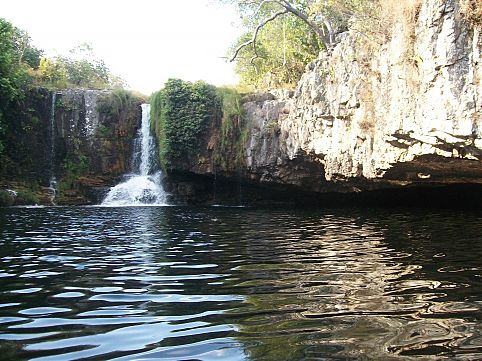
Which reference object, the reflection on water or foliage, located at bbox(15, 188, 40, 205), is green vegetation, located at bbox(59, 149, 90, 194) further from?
the reflection on water

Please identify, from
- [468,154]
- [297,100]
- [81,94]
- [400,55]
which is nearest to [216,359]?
[468,154]

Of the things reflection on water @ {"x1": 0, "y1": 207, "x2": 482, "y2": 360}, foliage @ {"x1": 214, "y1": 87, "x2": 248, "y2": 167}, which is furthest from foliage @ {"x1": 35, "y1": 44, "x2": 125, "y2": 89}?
reflection on water @ {"x1": 0, "y1": 207, "x2": 482, "y2": 360}

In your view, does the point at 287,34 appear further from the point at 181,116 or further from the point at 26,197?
the point at 26,197

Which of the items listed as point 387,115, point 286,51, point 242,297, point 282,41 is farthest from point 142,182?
point 242,297

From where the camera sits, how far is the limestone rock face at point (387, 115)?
976 centimetres

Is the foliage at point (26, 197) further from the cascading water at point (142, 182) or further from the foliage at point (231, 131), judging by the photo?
the foliage at point (231, 131)

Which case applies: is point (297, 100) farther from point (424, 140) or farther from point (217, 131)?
point (424, 140)

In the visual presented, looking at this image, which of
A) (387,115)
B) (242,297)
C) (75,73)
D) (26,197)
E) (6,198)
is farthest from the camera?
(75,73)

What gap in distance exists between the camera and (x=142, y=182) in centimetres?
2431

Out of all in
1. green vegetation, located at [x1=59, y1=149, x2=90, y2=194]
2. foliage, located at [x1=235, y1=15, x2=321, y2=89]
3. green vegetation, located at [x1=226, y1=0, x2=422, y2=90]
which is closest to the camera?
green vegetation, located at [x1=226, y1=0, x2=422, y2=90]

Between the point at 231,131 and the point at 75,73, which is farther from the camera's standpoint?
the point at 75,73

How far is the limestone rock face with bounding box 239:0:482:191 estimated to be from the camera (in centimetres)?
976

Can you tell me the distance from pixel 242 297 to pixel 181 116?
1973 cm

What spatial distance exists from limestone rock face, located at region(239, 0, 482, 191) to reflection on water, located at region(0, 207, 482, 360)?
2.64 metres
